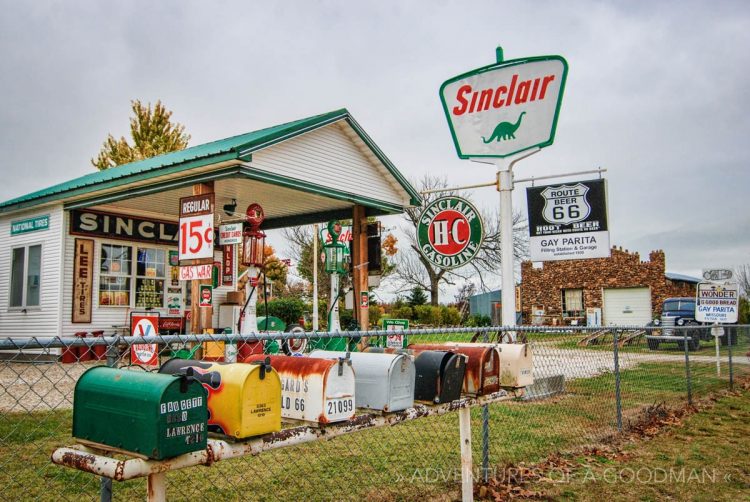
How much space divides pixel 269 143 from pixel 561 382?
6.89 meters

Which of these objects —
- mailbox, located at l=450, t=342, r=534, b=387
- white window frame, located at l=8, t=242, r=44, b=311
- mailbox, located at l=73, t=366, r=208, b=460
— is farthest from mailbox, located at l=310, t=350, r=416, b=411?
white window frame, located at l=8, t=242, r=44, b=311

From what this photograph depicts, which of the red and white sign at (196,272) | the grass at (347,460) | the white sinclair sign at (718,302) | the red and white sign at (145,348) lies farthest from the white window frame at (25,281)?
the white sinclair sign at (718,302)

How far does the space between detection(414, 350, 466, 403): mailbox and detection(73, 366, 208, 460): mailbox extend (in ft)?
5.62

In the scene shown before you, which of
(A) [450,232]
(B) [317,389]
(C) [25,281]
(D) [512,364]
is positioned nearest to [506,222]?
(A) [450,232]

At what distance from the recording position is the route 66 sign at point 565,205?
8.10 metres

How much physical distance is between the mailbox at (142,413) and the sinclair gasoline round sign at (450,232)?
4.67 meters

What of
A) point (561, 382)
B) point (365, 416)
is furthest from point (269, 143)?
point (365, 416)

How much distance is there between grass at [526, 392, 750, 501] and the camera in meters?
4.87

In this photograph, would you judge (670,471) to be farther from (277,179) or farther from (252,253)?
(252,253)

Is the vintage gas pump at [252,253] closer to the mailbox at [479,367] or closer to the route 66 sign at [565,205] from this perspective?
the route 66 sign at [565,205]

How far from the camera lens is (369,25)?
1088cm

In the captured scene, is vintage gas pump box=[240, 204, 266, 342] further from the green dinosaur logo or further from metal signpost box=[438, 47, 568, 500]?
the green dinosaur logo

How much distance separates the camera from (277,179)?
1179 cm

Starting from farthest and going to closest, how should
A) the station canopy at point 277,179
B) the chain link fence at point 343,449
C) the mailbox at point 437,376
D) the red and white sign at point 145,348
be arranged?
the station canopy at point 277,179 < the red and white sign at point 145,348 < the chain link fence at point 343,449 < the mailbox at point 437,376
